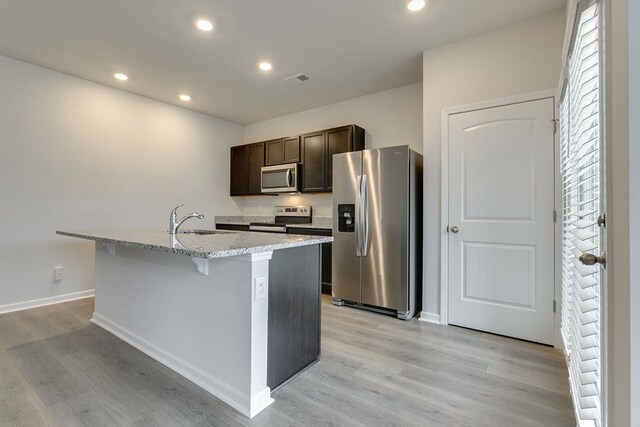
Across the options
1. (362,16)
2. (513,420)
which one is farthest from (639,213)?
(362,16)

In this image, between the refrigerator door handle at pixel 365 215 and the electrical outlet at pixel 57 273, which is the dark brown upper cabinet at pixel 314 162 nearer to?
the refrigerator door handle at pixel 365 215

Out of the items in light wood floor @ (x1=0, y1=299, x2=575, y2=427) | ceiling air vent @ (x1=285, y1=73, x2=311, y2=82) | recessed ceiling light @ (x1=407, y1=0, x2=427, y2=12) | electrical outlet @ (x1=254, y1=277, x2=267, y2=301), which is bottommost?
light wood floor @ (x1=0, y1=299, x2=575, y2=427)

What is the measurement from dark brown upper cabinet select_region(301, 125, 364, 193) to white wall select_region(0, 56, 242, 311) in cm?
184

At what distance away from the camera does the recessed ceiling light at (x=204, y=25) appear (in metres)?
2.54

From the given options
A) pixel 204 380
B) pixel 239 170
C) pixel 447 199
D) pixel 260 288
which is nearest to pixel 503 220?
pixel 447 199

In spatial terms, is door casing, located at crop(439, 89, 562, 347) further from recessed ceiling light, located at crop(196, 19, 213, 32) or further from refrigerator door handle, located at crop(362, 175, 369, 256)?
recessed ceiling light, located at crop(196, 19, 213, 32)

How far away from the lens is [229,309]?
1.73m

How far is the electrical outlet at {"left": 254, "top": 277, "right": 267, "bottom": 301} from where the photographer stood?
1.66 meters

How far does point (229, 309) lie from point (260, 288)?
228 millimetres

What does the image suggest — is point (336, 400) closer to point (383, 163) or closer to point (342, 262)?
point (342, 262)

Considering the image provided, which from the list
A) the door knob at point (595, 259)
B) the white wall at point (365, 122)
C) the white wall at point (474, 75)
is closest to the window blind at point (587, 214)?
the door knob at point (595, 259)

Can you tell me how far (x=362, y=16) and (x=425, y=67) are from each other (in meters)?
0.87

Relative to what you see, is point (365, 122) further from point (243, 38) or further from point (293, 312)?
point (293, 312)

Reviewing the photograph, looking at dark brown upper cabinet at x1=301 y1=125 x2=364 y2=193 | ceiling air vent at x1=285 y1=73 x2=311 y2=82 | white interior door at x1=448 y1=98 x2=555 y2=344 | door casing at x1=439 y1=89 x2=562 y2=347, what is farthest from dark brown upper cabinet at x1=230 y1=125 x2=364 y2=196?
white interior door at x1=448 y1=98 x2=555 y2=344
